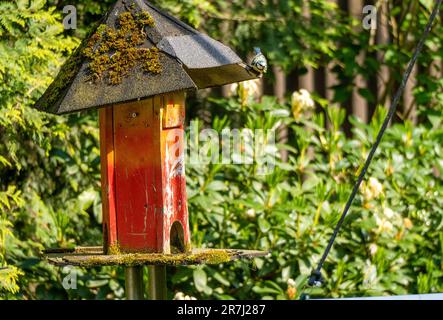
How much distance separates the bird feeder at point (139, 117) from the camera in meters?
3.55

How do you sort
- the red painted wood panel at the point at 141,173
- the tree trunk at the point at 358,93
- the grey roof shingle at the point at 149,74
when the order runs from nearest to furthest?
the grey roof shingle at the point at 149,74
the red painted wood panel at the point at 141,173
the tree trunk at the point at 358,93

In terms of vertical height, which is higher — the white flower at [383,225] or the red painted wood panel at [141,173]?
the red painted wood panel at [141,173]

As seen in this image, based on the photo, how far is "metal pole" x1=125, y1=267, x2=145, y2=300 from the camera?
3.81m

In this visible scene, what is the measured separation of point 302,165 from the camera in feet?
19.1

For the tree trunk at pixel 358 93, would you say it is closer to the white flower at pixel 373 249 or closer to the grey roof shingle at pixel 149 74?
the white flower at pixel 373 249

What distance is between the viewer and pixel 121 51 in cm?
363

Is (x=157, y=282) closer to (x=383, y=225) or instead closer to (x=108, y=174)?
(x=108, y=174)

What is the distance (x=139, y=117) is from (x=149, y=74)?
0.78ft

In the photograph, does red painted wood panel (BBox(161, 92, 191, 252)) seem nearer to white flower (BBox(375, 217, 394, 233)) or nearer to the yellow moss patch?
the yellow moss patch

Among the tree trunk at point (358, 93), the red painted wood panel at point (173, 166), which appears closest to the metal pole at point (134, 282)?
the red painted wood panel at point (173, 166)

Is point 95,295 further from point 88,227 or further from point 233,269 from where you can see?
point 233,269

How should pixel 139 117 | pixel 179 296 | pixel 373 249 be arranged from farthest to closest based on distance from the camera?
pixel 373 249 < pixel 179 296 < pixel 139 117

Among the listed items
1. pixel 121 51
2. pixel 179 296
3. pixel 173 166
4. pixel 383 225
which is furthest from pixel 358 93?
pixel 121 51

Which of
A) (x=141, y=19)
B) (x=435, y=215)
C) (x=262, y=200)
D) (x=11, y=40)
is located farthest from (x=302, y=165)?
(x=141, y=19)
